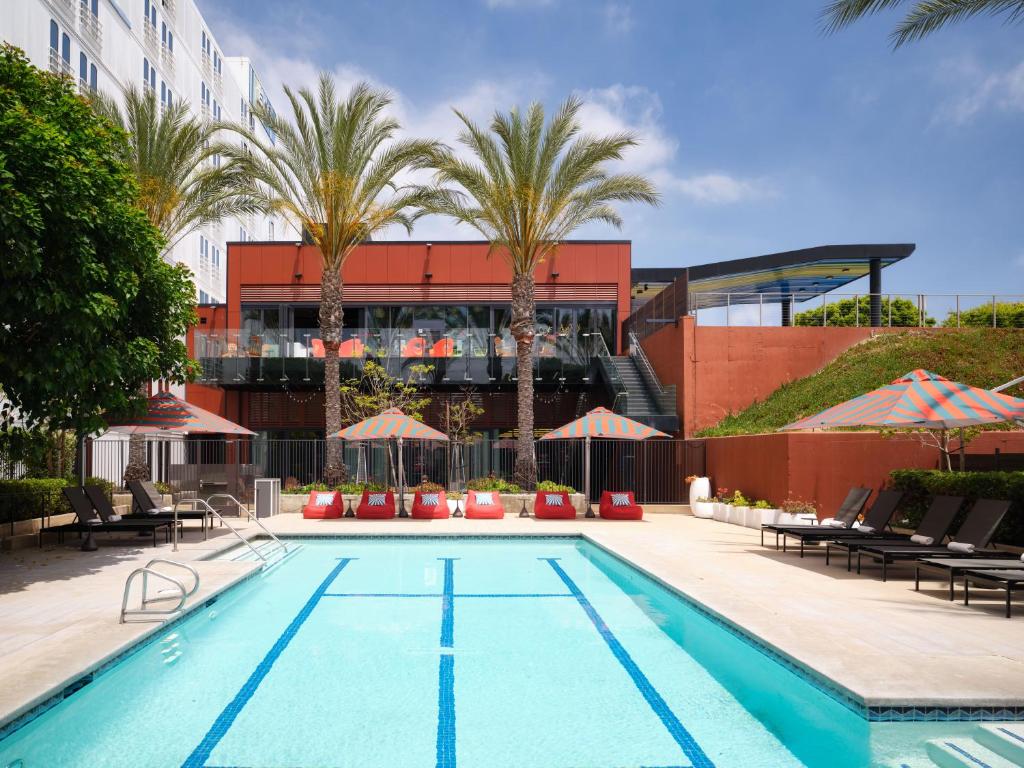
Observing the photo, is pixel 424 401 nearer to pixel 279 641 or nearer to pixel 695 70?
pixel 695 70

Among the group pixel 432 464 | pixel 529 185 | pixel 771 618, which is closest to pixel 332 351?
pixel 432 464

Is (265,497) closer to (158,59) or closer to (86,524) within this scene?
(86,524)

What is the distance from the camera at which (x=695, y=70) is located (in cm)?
2403

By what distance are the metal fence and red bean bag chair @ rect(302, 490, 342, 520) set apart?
1995 millimetres

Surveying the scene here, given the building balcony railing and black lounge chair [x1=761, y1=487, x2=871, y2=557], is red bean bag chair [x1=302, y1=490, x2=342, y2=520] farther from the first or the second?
the building balcony railing

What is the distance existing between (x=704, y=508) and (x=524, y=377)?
5851 millimetres

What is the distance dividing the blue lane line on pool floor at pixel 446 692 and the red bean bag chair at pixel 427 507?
8.94 metres

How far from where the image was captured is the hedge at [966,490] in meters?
10.5

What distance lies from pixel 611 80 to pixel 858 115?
8502mm

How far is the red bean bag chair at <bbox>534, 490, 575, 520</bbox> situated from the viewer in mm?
18969

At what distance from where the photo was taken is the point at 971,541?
9.59 metres

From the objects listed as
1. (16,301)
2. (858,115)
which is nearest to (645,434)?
(16,301)

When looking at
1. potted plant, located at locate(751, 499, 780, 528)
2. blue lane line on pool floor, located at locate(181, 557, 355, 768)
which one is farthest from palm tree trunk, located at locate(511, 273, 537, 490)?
blue lane line on pool floor, located at locate(181, 557, 355, 768)

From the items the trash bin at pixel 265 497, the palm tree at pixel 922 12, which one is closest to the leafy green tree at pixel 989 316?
the palm tree at pixel 922 12
